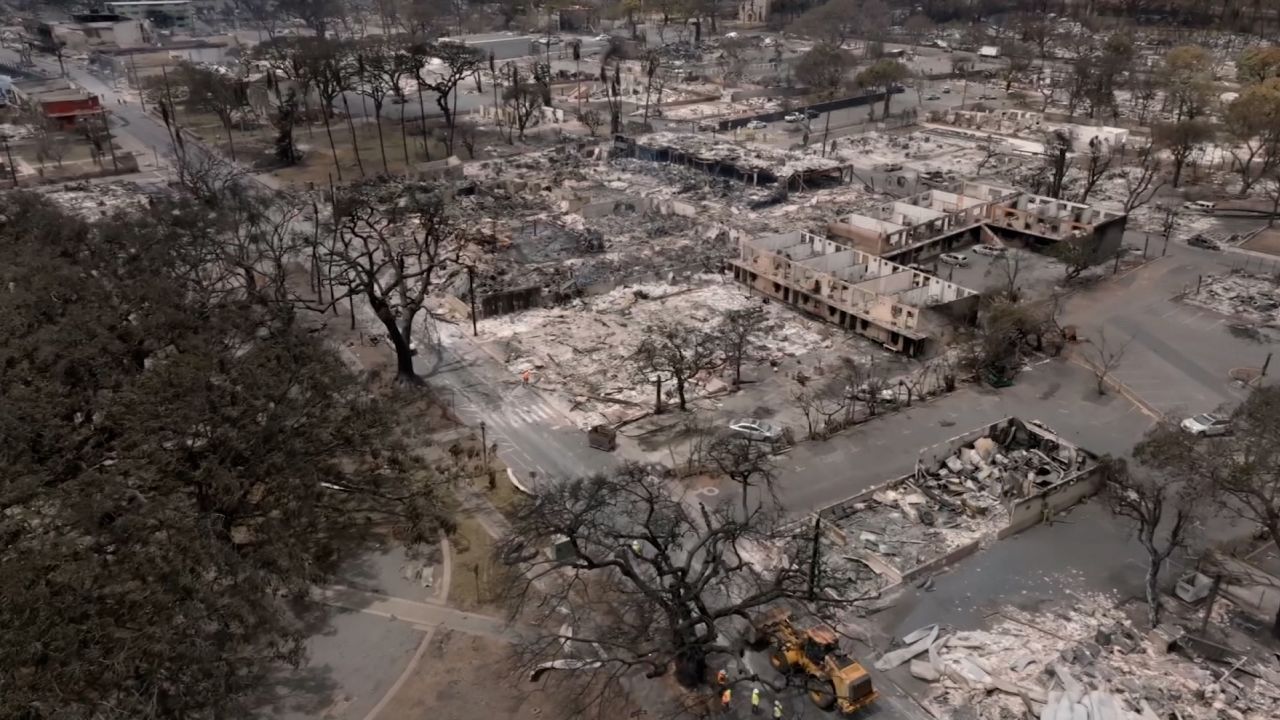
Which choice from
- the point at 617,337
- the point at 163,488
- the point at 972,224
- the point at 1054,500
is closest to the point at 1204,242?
the point at 972,224

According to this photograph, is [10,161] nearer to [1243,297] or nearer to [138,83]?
[138,83]

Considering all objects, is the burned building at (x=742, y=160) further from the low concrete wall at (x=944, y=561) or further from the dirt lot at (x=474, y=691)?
the dirt lot at (x=474, y=691)

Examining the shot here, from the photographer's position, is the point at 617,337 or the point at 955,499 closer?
the point at 955,499

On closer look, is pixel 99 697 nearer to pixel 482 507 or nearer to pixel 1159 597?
pixel 482 507

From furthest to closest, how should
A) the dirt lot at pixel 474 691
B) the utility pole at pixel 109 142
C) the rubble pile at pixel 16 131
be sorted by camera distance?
the rubble pile at pixel 16 131 < the utility pole at pixel 109 142 < the dirt lot at pixel 474 691

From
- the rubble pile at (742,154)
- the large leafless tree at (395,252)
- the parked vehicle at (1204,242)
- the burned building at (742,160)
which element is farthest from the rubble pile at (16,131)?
the parked vehicle at (1204,242)

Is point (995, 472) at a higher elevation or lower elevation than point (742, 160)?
lower

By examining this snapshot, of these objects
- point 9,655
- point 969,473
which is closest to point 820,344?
point 969,473
